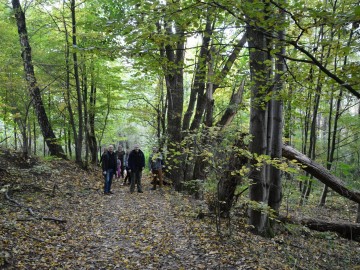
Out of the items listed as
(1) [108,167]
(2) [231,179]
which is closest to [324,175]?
(2) [231,179]

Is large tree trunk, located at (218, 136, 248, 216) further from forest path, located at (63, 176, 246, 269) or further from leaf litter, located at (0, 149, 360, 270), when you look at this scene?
forest path, located at (63, 176, 246, 269)

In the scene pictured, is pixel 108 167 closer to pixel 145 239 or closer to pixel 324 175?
pixel 145 239

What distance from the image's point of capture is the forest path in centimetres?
524

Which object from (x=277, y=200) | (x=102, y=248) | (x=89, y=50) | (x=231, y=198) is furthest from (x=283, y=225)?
(x=89, y=50)

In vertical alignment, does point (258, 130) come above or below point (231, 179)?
above

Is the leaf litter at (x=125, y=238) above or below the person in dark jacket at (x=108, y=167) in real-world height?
below

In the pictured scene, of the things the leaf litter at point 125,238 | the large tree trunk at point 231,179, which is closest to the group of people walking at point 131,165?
the leaf litter at point 125,238

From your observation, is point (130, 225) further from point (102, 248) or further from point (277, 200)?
point (277, 200)

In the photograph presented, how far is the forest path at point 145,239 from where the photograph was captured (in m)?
5.24

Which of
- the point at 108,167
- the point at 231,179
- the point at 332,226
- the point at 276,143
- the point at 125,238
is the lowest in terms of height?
Answer: the point at 332,226

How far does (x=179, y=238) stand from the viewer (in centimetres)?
639

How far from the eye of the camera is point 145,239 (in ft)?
21.0

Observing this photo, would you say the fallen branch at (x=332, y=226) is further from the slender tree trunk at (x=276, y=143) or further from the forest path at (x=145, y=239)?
the forest path at (x=145, y=239)

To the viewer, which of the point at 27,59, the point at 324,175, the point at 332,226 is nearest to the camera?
the point at 324,175
